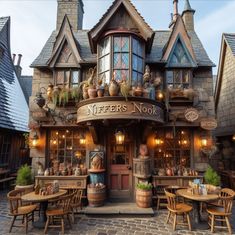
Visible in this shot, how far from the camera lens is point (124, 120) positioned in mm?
7305

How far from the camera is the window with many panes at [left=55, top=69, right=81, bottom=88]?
27.5 ft

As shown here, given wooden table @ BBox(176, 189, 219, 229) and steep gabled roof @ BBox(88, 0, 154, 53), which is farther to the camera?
steep gabled roof @ BBox(88, 0, 154, 53)

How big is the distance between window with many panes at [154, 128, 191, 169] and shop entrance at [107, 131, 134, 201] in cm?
117

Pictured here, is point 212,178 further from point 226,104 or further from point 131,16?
point 131,16

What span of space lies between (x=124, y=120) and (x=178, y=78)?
320cm

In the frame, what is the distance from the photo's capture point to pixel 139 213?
6.37m

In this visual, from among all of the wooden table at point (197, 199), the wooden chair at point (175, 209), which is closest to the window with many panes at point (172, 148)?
the wooden table at point (197, 199)

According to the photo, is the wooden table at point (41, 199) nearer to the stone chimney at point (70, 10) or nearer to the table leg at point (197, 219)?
the table leg at point (197, 219)

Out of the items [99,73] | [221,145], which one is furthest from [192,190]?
[221,145]

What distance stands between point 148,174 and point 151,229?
1974 mm

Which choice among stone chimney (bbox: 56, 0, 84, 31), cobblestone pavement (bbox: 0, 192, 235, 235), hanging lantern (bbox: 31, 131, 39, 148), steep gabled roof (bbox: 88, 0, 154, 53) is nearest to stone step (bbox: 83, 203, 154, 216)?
cobblestone pavement (bbox: 0, 192, 235, 235)

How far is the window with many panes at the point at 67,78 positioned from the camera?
8383mm

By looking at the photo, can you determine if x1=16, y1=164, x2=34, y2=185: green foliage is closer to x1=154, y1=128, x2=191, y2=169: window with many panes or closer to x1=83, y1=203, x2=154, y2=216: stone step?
x1=83, y1=203, x2=154, y2=216: stone step

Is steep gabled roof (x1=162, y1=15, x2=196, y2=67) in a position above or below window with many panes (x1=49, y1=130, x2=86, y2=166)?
above
